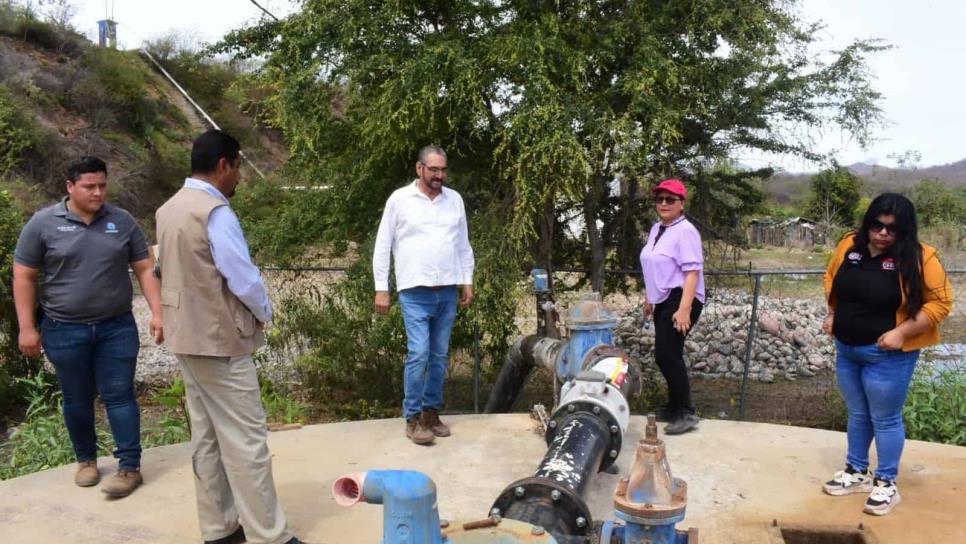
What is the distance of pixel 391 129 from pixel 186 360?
11.1 feet

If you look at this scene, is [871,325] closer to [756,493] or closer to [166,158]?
[756,493]

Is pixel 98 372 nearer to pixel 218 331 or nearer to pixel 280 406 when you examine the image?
pixel 218 331

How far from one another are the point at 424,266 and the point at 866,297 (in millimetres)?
2172

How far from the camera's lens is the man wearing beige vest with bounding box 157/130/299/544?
278cm

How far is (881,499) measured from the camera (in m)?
3.39

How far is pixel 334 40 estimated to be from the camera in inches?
242

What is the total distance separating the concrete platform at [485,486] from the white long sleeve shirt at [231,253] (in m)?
1.13

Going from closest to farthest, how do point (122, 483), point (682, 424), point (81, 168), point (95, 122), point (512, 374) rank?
point (81, 168), point (122, 483), point (682, 424), point (512, 374), point (95, 122)

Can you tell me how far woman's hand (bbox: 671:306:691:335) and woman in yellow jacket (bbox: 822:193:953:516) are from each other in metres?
0.81

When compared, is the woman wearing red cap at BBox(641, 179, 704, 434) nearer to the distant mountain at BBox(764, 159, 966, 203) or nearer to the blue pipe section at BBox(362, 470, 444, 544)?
the blue pipe section at BBox(362, 470, 444, 544)

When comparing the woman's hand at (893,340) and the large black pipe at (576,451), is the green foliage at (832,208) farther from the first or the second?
the large black pipe at (576,451)

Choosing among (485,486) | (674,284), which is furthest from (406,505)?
(674,284)

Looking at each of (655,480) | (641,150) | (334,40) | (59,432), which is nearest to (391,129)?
(334,40)

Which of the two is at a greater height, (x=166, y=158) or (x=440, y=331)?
(x=166, y=158)
